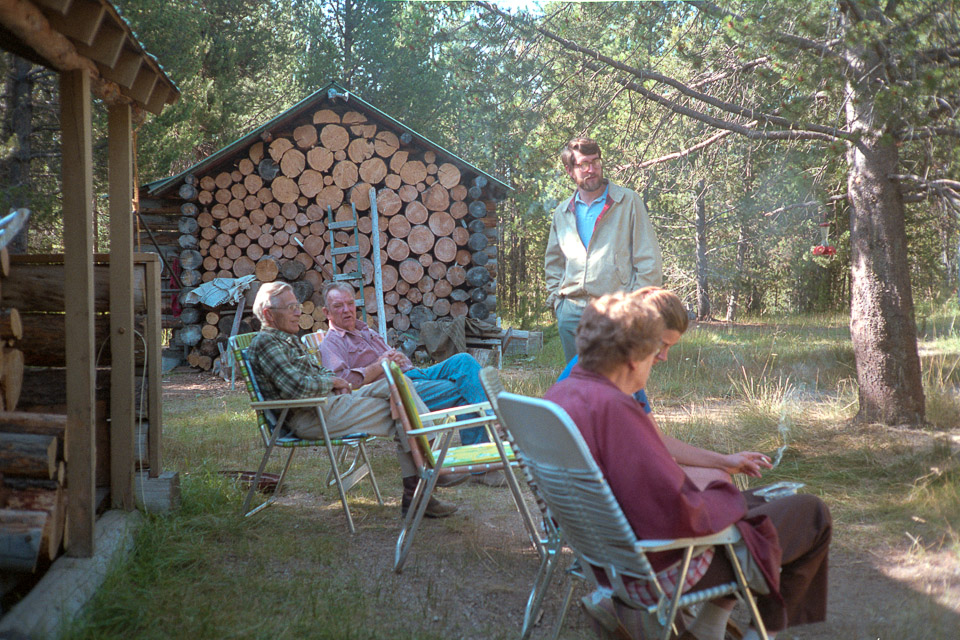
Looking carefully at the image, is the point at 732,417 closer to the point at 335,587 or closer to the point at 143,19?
the point at 335,587

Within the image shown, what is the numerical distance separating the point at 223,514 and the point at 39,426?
4.03ft

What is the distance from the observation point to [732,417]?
5.38m

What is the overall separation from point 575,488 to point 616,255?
6.89 ft

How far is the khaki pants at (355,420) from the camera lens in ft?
12.4

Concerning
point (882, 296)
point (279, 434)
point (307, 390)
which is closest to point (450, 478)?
point (307, 390)

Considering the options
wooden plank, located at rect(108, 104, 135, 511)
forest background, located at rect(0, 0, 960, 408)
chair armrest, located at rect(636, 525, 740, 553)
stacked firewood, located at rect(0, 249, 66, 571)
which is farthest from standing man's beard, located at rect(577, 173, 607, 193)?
stacked firewood, located at rect(0, 249, 66, 571)

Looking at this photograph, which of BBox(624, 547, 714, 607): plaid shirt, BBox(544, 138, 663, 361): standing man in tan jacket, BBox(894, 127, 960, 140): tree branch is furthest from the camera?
BBox(894, 127, 960, 140): tree branch

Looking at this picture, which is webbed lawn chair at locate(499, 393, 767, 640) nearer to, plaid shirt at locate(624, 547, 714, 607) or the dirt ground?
plaid shirt at locate(624, 547, 714, 607)

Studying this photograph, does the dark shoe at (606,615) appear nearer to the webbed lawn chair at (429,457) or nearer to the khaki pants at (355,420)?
the webbed lawn chair at (429,457)

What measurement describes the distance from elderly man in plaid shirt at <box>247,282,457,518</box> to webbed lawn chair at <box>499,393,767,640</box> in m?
1.75

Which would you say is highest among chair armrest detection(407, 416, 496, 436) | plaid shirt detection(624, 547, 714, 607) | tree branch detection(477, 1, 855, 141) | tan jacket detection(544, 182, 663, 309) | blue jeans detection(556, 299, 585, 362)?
tree branch detection(477, 1, 855, 141)

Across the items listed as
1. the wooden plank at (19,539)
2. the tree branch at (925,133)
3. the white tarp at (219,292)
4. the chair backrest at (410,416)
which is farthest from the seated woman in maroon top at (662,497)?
the white tarp at (219,292)

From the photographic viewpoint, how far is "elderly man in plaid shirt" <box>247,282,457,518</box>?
3738mm

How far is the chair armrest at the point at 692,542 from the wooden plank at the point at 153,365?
257cm
